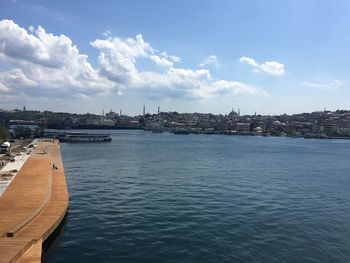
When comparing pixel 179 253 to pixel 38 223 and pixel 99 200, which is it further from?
pixel 99 200

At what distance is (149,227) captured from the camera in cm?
3025

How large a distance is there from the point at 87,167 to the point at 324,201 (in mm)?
39656

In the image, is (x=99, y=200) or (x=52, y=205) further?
(x=99, y=200)

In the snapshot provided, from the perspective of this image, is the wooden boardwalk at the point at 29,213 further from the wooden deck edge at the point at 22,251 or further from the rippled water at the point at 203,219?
the rippled water at the point at 203,219

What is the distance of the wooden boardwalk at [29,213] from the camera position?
2031 cm

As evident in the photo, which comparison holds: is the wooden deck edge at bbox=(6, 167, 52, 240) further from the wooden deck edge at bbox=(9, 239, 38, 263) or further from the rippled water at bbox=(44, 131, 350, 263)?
the rippled water at bbox=(44, 131, 350, 263)

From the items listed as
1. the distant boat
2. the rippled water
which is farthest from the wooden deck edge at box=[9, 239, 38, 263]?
the distant boat

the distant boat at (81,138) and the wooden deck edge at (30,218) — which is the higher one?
the wooden deck edge at (30,218)

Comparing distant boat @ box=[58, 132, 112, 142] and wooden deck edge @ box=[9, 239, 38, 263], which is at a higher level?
wooden deck edge @ box=[9, 239, 38, 263]

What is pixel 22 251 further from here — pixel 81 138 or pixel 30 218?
pixel 81 138

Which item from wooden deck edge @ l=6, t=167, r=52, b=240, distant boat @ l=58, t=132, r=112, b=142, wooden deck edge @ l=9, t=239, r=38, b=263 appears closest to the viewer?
wooden deck edge @ l=9, t=239, r=38, b=263

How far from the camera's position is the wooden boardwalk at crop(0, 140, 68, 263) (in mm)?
20312

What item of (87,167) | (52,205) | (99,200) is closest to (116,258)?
(52,205)

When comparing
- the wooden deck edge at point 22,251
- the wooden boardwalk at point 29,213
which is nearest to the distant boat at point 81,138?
the wooden boardwalk at point 29,213
